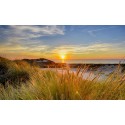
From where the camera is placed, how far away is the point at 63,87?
13.8 ft

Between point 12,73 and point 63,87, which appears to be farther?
point 12,73

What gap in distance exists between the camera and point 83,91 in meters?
4.21

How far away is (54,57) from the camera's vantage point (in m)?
4.37

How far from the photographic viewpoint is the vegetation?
13.8ft

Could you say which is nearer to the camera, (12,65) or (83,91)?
(83,91)

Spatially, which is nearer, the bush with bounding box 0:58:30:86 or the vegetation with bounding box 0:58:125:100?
the vegetation with bounding box 0:58:125:100

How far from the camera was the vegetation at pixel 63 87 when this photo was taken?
13.8ft

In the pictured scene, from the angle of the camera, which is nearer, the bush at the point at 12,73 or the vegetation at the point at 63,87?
the vegetation at the point at 63,87
